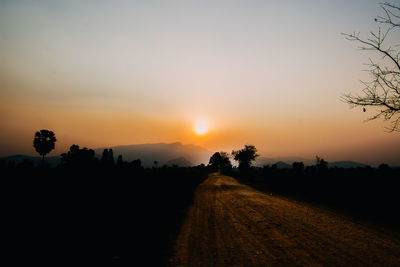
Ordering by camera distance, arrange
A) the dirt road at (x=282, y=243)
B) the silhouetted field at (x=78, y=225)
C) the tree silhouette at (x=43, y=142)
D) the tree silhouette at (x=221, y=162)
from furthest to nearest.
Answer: the tree silhouette at (x=221, y=162)
the tree silhouette at (x=43, y=142)
the silhouetted field at (x=78, y=225)
the dirt road at (x=282, y=243)

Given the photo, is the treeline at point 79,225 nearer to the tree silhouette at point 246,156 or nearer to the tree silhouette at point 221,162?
the tree silhouette at point 246,156

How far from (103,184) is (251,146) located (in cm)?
7355

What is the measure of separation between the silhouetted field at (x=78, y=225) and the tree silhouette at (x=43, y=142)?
66408 millimetres

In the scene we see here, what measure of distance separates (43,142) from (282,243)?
81.6 metres

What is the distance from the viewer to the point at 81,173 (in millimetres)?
17234

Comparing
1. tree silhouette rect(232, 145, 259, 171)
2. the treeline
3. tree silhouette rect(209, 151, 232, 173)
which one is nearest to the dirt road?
the treeline

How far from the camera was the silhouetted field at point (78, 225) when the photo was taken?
5.61m

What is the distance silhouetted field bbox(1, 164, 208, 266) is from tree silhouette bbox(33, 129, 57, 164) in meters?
66.4

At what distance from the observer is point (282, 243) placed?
265 inches

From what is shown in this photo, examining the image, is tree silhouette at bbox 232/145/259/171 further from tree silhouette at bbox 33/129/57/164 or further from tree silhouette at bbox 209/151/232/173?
tree silhouette at bbox 33/129/57/164

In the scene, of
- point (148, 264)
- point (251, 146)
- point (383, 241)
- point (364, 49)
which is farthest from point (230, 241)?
point (251, 146)

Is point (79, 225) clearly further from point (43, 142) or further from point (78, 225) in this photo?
point (43, 142)

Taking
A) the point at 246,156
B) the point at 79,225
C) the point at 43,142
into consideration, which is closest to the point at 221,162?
the point at 246,156

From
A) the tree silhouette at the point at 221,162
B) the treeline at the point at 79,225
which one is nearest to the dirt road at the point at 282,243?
the treeline at the point at 79,225
